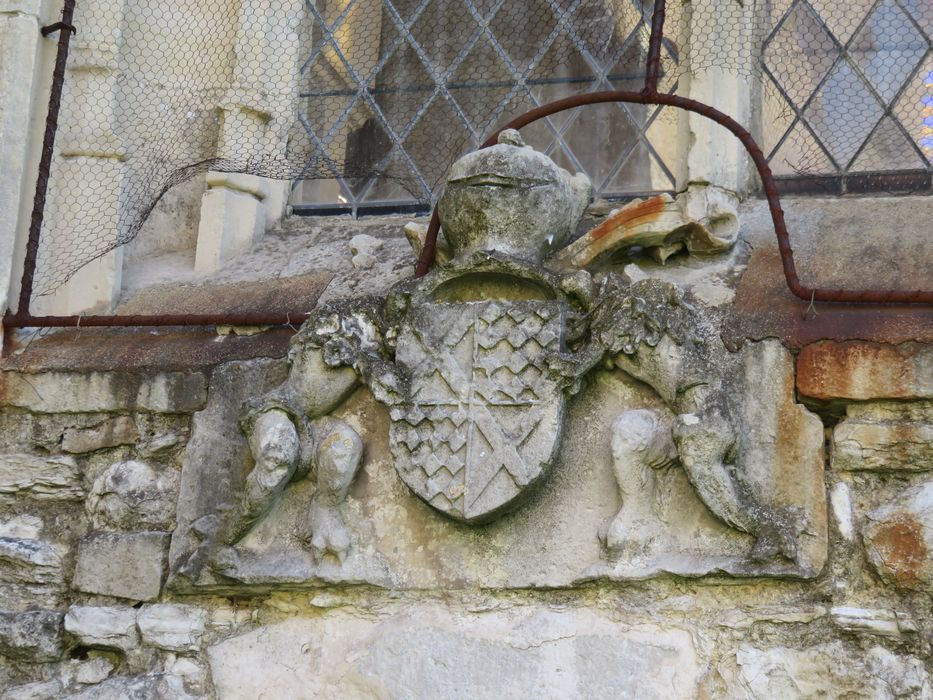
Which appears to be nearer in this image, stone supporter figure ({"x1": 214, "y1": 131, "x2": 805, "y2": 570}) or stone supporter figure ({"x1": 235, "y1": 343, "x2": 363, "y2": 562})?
stone supporter figure ({"x1": 214, "y1": 131, "x2": 805, "y2": 570})

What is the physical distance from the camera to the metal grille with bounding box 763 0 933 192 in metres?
4.41

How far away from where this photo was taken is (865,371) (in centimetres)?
363

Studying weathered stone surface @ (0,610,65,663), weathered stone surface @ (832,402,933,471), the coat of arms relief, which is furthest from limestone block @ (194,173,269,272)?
weathered stone surface @ (832,402,933,471)

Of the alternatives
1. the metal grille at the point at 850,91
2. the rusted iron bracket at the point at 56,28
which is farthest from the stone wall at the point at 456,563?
the rusted iron bracket at the point at 56,28

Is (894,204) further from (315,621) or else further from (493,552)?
(315,621)

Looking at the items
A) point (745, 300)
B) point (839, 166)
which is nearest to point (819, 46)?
point (839, 166)

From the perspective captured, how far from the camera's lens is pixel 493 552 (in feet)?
12.2

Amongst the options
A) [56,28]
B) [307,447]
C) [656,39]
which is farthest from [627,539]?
[56,28]

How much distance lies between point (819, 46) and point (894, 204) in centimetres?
65

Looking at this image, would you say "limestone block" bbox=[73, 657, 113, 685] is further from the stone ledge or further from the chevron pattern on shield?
the chevron pattern on shield

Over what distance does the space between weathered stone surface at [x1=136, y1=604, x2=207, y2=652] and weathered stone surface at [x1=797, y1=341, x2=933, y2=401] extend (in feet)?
5.37

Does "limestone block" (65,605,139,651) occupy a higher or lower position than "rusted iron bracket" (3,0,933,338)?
lower

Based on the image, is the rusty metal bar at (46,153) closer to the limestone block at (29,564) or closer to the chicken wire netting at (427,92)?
the chicken wire netting at (427,92)

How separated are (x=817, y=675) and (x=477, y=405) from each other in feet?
3.30
